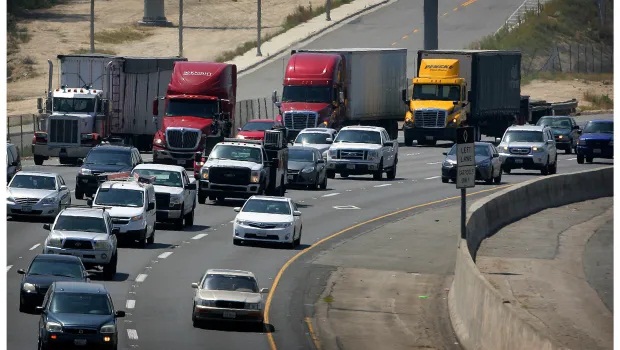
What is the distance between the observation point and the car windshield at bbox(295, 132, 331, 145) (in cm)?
6962

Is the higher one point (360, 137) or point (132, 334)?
point (360, 137)

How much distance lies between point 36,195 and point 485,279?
2051cm

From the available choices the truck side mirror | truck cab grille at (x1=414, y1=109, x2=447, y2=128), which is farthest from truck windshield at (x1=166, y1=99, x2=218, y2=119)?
truck cab grille at (x1=414, y1=109, x2=447, y2=128)

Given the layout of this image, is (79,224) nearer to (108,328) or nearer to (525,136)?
(108,328)

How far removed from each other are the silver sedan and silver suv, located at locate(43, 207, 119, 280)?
28.3 ft

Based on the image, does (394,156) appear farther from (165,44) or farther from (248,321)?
(165,44)

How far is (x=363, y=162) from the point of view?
2616 inches

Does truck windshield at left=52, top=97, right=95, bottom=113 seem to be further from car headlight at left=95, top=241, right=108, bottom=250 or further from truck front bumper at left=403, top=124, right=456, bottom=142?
car headlight at left=95, top=241, right=108, bottom=250

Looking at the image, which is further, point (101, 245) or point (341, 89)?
point (341, 89)

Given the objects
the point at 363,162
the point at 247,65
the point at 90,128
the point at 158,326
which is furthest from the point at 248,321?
the point at 247,65

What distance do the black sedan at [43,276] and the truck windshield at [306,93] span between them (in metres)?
40.2

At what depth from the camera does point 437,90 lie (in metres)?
80.3

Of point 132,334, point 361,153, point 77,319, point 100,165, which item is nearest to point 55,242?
point 132,334

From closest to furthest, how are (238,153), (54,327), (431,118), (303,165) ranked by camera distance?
1. (54,327)
2. (238,153)
3. (303,165)
4. (431,118)
